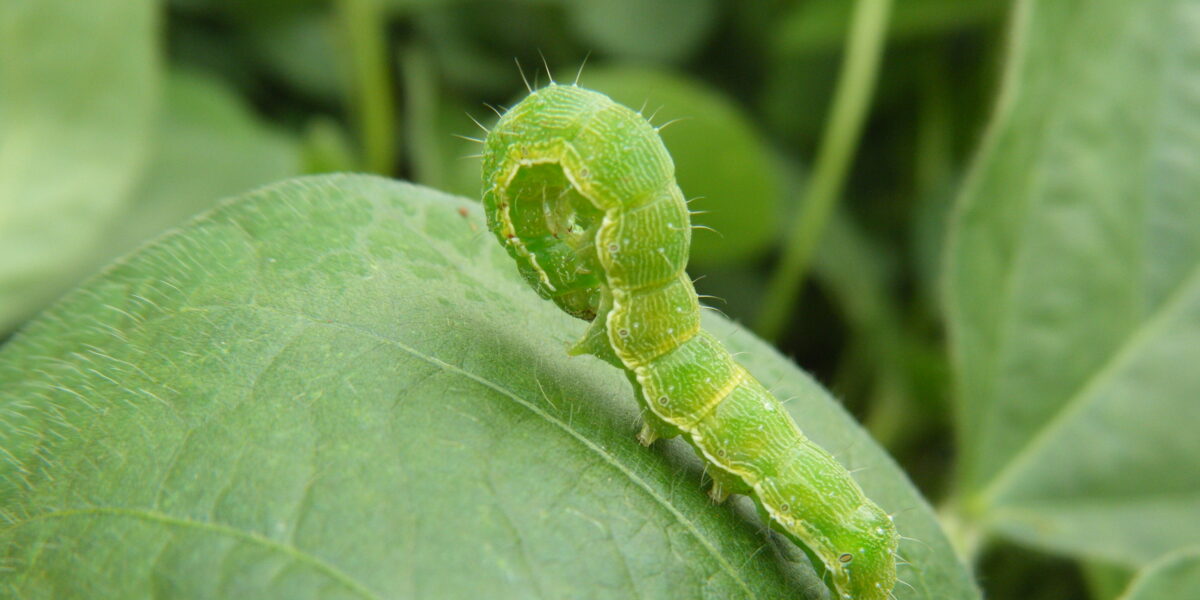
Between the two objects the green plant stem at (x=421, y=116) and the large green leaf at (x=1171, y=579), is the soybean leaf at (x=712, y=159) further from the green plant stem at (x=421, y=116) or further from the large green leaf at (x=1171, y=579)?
the large green leaf at (x=1171, y=579)

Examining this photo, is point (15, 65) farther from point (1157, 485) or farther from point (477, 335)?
point (1157, 485)

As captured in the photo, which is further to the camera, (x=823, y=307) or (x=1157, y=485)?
(x=823, y=307)

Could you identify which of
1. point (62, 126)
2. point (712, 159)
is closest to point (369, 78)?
point (62, 126)

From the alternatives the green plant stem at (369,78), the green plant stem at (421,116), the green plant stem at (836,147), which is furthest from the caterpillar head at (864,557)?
the green plant stem at (369,78)

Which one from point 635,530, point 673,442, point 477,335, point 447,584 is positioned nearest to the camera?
point 447,584

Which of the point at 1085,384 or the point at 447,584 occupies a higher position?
the point at 447,584

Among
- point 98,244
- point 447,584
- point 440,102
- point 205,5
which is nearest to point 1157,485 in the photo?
point 447,584

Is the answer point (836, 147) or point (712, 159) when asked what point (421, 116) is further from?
point (836, 147)
